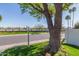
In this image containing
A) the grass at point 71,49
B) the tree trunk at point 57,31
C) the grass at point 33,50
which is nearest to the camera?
the grass at point 33,50

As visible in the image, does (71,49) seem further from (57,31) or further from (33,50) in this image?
(33,50)

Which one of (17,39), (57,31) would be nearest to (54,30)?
(57,31)

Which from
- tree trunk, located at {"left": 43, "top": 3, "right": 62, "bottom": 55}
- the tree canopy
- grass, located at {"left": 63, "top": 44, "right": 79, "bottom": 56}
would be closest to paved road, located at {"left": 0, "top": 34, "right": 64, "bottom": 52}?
tree trunk, located at {"left": 43, "top": 3, "right": 62, "bottom": 55}

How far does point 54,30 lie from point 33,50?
2.07 feet

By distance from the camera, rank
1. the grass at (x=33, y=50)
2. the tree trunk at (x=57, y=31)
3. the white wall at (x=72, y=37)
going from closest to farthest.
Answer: the grass at (x=33, y=50)
the tree trunk at (x=57, y=31)
the white wall at (x=72, y=37)

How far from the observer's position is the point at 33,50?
5039 millimetres

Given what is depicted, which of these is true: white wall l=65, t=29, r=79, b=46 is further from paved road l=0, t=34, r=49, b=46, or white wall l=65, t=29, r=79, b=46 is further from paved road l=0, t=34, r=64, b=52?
paved road l=0, t=34, r=49, b=46

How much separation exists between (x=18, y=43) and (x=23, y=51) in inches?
13.4

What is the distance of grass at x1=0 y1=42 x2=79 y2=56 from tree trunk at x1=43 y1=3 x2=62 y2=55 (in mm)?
127

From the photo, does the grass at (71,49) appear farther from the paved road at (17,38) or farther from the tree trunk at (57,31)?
the paved road at (17,38)

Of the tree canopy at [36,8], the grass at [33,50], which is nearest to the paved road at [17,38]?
the grass at [33,50]

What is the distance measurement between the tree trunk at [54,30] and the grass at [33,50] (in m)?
0.13

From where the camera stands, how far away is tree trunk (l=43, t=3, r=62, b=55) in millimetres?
5028

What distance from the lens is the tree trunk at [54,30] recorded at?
16.5 ft
